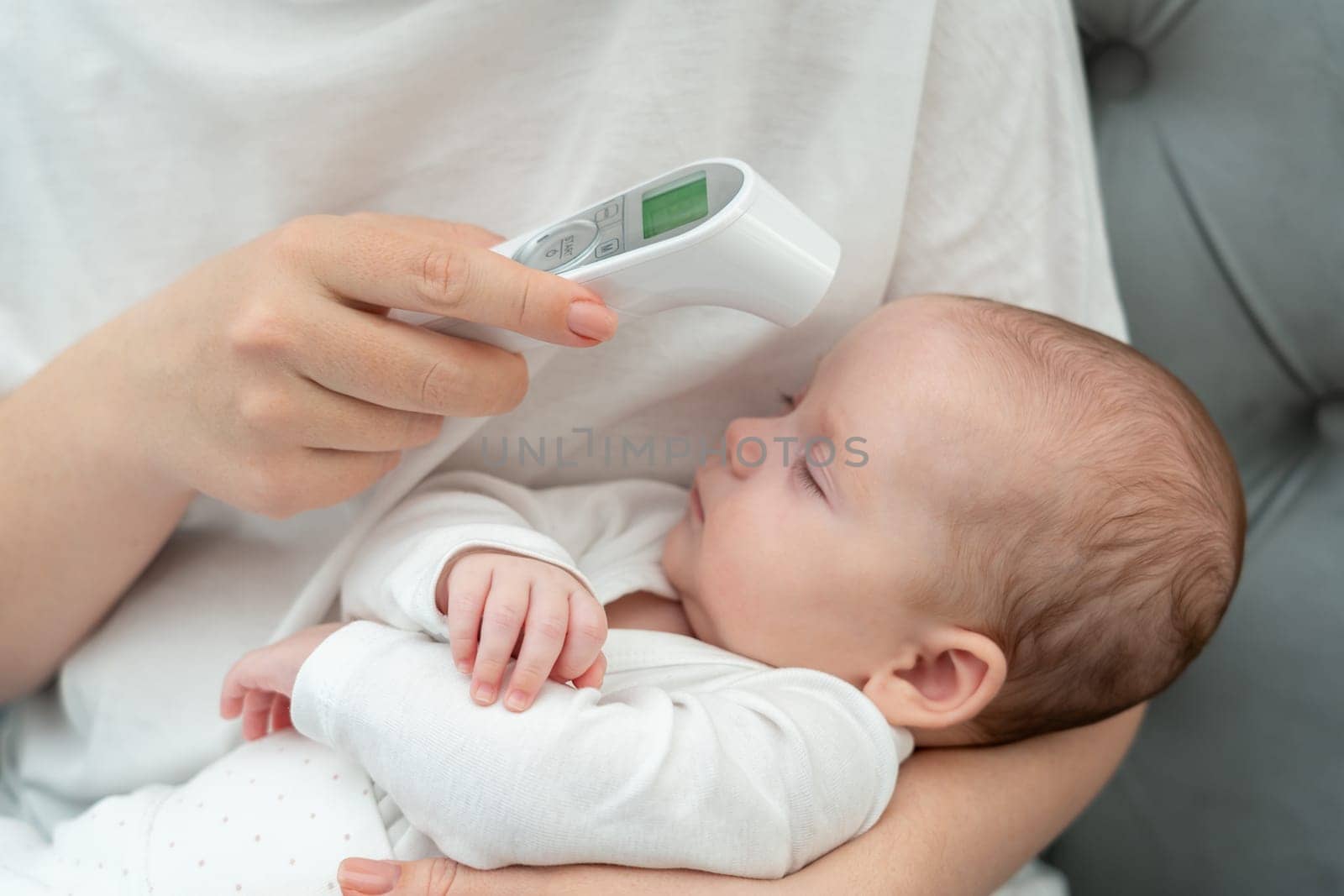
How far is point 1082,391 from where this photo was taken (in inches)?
30.3

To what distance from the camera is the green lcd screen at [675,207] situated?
0.65 meters

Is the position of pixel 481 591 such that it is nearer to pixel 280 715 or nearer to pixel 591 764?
pixel 591 764

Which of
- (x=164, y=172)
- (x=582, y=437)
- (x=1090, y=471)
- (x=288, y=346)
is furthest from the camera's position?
(x=582, y=437)

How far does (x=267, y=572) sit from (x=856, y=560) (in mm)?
572

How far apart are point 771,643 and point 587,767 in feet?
0.80

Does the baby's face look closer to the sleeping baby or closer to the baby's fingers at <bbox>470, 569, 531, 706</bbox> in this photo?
the sleeping baby

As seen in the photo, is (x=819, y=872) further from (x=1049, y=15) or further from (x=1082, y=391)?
(x=1049, y=15)

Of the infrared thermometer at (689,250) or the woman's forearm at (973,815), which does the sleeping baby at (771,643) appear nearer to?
the woman's forearm at (973,815)

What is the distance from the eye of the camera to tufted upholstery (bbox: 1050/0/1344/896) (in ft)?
3.13

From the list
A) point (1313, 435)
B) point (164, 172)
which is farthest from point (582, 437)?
point (1313, 435)

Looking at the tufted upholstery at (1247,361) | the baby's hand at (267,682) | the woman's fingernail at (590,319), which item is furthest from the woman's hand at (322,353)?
the tufted upholstery at (1247,361)

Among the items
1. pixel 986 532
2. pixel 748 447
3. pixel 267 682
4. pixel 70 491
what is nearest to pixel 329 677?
pixel 267 682

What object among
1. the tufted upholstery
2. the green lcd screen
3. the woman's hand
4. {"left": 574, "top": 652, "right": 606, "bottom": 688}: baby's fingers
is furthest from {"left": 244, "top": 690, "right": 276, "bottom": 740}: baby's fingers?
the tufted upholstery

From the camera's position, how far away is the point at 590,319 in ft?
2.08
